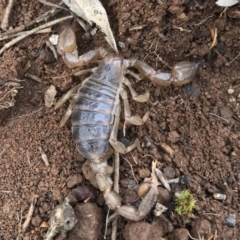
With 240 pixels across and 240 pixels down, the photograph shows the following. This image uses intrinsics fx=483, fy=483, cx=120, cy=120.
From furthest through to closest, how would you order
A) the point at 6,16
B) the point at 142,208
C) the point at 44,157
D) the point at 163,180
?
1. the point at 6,16
2. the point at 44,157
3. the point at 163,180
4. the point at 142,208

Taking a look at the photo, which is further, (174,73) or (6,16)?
(6,16)

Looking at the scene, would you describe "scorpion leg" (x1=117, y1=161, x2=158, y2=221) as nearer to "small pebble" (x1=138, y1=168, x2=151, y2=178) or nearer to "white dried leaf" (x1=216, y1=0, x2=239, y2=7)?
"small pebble" (x1=138, y1=168, x2=151, y2=178)

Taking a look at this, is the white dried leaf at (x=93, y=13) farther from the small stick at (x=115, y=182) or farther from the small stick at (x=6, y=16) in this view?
the small stick at (x=115, y=182)

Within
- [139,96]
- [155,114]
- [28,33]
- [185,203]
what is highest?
[28,33]

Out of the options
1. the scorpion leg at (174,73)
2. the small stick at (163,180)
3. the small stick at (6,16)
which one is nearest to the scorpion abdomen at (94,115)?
the scorpion leg at (174,73)

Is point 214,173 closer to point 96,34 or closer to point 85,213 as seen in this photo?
point 85,213

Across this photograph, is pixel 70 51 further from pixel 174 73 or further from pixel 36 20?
pixel 174 73

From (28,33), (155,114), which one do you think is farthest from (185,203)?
(28,33)

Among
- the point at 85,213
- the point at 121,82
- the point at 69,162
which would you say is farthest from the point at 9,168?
the point at 121,82
